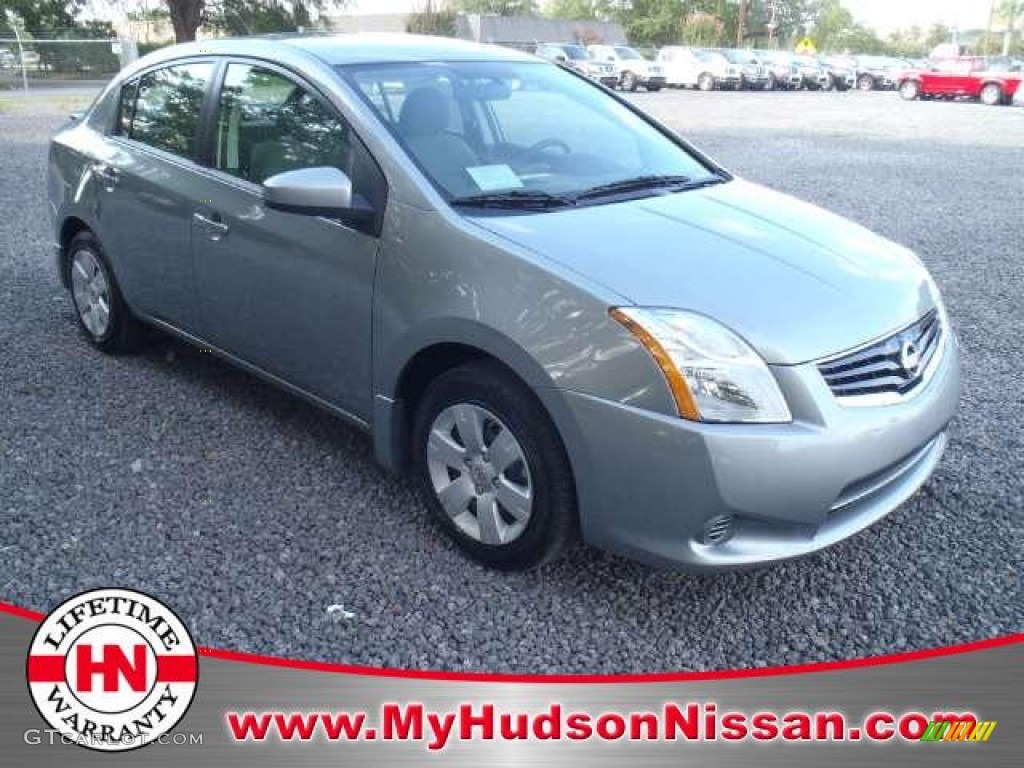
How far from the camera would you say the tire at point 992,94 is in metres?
29.5

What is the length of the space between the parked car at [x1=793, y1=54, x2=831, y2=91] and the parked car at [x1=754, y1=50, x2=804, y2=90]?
187mm

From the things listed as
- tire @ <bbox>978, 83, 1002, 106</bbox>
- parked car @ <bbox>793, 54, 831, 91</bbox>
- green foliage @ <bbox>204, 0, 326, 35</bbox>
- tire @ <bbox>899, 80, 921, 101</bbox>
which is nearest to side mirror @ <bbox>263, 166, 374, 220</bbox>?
tire @ <bbox>978, 83, 1002, 106</bbox>

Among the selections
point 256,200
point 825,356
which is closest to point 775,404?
point 825,356

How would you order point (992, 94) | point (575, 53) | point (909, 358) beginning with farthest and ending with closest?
point (575, 53) → point (992, 94) → point (909, 358)

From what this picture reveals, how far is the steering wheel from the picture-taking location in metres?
3.54

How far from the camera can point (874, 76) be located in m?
39.1

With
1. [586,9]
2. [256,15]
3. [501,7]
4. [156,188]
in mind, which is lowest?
[156,188]

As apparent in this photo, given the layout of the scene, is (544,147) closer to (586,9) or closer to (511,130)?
(511,130)

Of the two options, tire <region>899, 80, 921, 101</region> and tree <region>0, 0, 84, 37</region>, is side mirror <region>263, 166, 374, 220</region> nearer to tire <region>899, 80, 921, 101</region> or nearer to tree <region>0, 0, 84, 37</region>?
tire <region>899, 80, 921, 101</region>

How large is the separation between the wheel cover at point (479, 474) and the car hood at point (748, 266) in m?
0.58

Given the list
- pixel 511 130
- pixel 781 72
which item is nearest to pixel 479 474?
pixel 511 130

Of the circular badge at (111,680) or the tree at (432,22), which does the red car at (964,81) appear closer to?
the tree at (432,22)

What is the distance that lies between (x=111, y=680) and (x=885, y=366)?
7.48 ft

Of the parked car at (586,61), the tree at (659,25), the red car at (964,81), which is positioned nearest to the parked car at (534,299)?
the parked car at (586,61)
